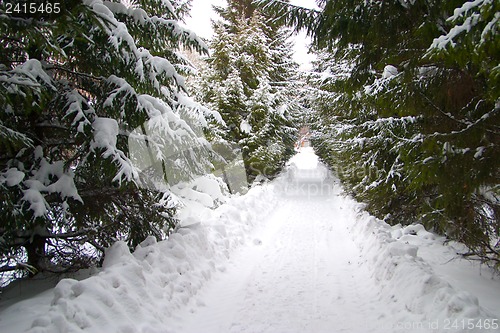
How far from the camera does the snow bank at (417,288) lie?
328 cm

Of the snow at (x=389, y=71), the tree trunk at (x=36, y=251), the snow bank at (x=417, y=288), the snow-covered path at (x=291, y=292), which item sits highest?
the snow at (x=389, y=71)

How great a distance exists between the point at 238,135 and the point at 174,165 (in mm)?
9063

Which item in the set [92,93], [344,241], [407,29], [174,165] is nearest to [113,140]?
[92,93]

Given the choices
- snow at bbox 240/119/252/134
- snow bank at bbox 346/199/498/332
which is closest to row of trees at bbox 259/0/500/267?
snow bank at bbox 346/199/498/332

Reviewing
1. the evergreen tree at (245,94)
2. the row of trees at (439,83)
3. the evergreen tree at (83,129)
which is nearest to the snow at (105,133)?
Result: the evergreen tree at (83,129)

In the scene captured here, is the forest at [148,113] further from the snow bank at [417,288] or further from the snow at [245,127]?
the snow at [245,127]

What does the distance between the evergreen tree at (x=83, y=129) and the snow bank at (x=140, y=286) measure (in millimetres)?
620

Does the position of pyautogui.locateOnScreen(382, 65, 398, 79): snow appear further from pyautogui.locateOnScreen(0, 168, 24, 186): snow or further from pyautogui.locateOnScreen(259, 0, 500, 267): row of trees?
pyautogui.locateOnScreen(0, 168, 24, 186): snow

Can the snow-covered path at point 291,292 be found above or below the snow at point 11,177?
below

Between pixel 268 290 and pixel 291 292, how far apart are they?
1.27 ft

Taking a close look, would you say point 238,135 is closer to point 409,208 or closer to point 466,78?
point 409,208

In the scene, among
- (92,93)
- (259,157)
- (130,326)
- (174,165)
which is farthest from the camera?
(259,157)

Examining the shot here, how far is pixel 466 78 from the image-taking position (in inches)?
151

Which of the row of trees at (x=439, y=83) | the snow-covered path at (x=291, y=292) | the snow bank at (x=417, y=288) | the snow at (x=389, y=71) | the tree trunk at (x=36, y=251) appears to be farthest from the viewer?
the snow at (x=389, y=71)
